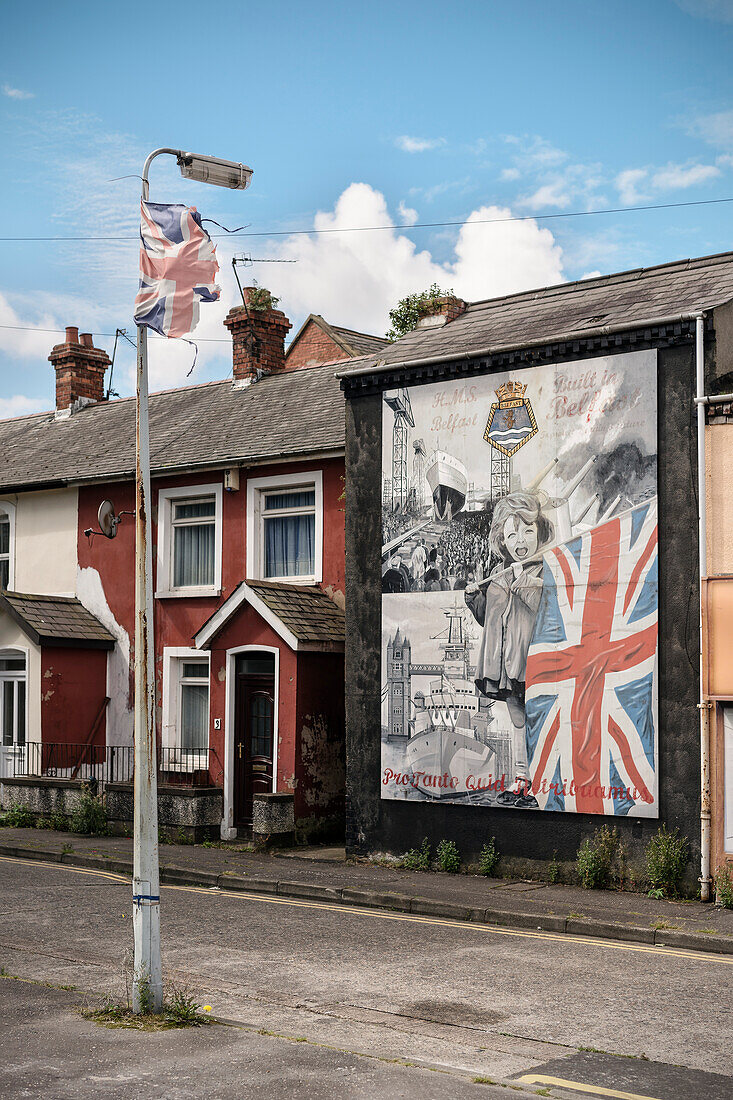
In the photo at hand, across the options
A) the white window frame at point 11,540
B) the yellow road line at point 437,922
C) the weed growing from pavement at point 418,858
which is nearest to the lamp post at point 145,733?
the yellow road line at point 437,922

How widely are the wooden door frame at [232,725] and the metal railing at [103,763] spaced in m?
0.63

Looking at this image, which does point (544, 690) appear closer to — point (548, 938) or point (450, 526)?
point (450, 526)

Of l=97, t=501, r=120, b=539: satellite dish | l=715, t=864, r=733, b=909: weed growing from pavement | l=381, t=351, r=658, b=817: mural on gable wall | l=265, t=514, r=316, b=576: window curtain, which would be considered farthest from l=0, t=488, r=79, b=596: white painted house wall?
l=715, t=864, r=733, b=909: weed growing from pavement

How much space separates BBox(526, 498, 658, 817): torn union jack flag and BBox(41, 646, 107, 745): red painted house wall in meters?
10.2

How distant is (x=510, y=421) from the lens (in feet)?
50.2

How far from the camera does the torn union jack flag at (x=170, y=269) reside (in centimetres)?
835

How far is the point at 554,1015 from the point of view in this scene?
835cm

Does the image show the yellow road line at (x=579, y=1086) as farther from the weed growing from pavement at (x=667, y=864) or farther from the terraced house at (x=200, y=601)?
the terraced house at (x=200, y=601)

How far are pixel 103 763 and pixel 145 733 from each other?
1439 cm

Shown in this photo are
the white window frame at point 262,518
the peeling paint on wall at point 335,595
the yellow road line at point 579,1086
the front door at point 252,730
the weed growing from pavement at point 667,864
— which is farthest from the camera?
the white window frame at point 262,518

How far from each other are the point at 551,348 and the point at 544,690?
14.1 feet

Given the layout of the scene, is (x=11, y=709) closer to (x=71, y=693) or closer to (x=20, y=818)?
(x=71, y=693)

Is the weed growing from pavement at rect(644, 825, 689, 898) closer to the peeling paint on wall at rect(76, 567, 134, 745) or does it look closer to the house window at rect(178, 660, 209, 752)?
the house window at rect(178, 660, 209, 752)

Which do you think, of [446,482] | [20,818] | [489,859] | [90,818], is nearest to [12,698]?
[20,818]
